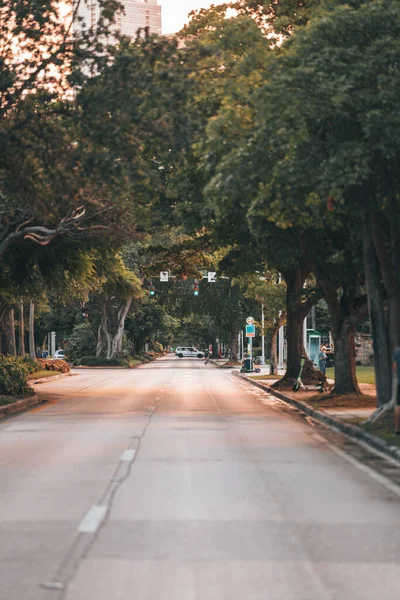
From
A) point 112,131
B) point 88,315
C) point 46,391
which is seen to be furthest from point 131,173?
point 88,315

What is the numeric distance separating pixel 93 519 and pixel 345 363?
67.5 feet

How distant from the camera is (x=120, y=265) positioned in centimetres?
3731

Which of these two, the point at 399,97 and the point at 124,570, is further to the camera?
the point at 399,97

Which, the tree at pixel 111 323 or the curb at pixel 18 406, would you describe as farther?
the tree at pixel 111 323

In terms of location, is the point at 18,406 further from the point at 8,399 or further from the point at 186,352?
the point at 186,352

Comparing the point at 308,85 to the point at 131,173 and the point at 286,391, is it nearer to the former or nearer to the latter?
the point at 131,173

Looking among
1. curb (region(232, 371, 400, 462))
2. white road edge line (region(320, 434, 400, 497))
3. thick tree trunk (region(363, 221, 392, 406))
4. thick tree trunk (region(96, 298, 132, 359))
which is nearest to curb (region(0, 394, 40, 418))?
curb (region(232, 371, 400, 462))

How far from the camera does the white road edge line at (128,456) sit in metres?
15.3

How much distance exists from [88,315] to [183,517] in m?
75.9

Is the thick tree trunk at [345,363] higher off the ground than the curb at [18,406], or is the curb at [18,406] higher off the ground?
the thick tree trunk at [345,363]

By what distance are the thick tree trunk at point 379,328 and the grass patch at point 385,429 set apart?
59.0 inches

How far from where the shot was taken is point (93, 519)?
388 inches

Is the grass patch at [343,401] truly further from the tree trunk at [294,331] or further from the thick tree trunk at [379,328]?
the tree trunk at [294,331]

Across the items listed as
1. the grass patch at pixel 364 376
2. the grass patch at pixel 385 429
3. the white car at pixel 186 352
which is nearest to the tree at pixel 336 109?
the grass patch at pixel 385 429
